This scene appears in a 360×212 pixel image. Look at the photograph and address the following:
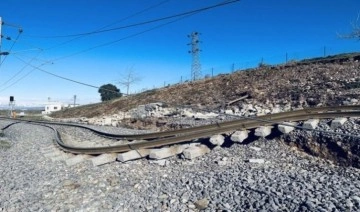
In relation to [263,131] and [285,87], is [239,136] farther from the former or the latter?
[285,87]

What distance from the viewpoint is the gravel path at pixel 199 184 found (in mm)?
6402

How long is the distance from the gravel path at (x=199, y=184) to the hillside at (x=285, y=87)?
882 cm

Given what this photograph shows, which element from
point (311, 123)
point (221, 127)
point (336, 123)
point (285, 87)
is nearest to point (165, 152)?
point (221, 127)

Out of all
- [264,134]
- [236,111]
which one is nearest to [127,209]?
[264,134]

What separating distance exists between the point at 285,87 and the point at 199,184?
1780 cm

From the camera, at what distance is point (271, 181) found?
286 inches

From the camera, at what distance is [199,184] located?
25.5 ft

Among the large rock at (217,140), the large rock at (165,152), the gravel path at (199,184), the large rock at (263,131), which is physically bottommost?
the gravel path at (199,184)

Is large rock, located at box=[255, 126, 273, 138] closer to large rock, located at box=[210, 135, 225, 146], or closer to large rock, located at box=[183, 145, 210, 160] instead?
large rock, located at box=[210, 135, 225, 146]

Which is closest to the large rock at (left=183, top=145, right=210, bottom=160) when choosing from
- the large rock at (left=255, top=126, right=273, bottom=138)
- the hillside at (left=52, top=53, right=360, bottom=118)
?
the large rock at (left=255, top=126, right=273, bottom=138)

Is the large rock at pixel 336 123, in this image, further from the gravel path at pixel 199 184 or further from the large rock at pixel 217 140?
the large rock at pixel 217 140

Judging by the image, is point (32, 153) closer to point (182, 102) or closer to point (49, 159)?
point (49, 159)

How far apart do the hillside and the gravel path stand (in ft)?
28.9

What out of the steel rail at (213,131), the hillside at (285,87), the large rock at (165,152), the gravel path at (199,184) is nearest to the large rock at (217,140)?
the gravel path at (199,184)
